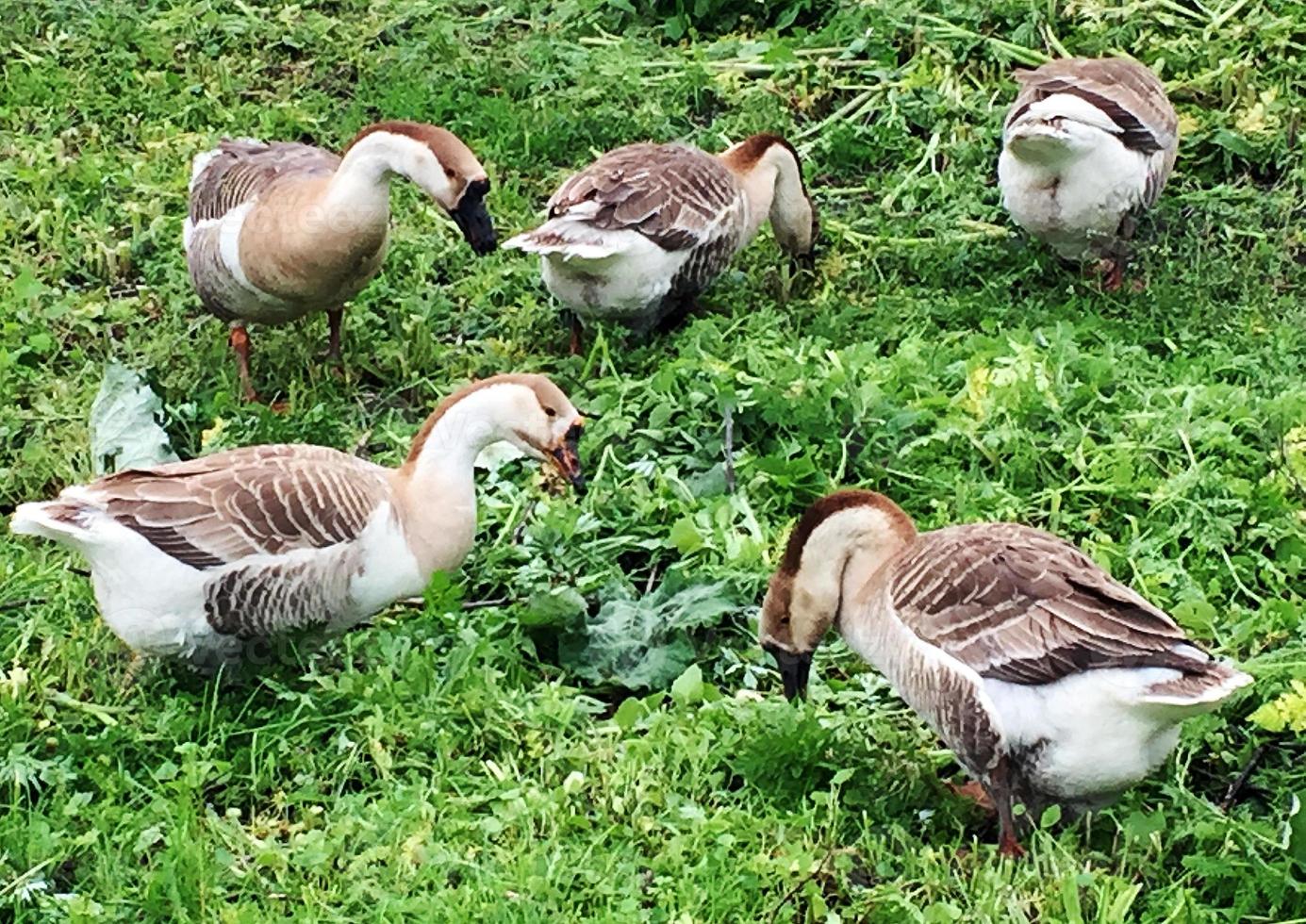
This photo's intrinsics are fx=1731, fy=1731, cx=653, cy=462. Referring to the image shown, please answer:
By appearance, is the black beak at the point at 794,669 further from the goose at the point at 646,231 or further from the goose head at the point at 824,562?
the goose at the point at 646,231

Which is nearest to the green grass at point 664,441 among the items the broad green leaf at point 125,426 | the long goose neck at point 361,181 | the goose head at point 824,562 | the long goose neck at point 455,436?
the broad green leaf at point 125,426

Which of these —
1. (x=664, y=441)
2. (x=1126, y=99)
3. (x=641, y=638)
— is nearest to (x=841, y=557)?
(x=641, y=638)

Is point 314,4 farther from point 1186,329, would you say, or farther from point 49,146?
point 1186,329

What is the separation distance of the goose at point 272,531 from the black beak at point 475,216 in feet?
4.69

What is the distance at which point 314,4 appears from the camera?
35.6ft

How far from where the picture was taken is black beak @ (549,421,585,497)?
539cm

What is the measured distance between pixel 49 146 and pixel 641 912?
6.41m

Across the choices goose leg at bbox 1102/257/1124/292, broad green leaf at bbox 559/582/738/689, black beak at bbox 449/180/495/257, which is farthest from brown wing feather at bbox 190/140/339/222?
goose leg at bbox 1102/257/1124/292

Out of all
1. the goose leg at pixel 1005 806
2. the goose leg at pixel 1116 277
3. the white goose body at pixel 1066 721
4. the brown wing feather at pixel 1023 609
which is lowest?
the goose leg at pixel 1116 277

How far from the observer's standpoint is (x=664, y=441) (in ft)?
21.0

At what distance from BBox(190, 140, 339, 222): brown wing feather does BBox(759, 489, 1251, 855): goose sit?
313 centimetres

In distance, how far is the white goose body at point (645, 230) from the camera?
6.89 metres

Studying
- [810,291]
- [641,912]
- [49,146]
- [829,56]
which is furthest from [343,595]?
[829,56]

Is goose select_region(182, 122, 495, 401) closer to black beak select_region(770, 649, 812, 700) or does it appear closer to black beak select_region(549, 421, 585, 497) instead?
black beak select_region(549, 421, 585, 497)
